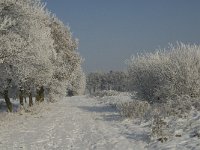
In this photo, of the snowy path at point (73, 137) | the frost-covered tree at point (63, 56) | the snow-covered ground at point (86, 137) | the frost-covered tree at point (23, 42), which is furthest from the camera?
the frost-covered tree at point (63, 56)

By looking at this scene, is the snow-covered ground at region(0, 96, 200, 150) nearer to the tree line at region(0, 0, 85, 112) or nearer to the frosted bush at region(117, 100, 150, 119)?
the frosted bush at region(117, 100, 150, 119)

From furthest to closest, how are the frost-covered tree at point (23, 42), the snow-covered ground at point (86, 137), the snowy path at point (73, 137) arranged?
the frost-covered tree at point (23, 42) → the snowy path at point (73, 137) → the snow-covered ground at point (86, 137)

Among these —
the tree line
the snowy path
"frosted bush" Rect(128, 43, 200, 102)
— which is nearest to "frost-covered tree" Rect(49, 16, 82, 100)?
the tree line

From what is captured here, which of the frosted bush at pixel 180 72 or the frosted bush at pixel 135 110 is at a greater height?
the frosted bush at pixel 180 72

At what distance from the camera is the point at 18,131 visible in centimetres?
1945

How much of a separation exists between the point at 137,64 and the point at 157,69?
5265 millimetres

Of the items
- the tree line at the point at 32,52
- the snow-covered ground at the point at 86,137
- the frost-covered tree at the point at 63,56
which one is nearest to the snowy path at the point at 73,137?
the snow-covered ground at the point at 86,137

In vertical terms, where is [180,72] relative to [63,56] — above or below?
below

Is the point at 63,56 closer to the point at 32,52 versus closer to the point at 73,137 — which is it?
the point at 32,52

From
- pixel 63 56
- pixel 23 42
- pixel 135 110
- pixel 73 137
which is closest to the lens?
pixel 73 137

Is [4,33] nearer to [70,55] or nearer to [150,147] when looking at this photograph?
[150,147]

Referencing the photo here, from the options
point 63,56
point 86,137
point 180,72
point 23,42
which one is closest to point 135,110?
point 180,72

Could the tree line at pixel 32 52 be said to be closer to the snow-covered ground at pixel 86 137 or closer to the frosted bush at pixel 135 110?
the snow-covered ground at pixel 86 137

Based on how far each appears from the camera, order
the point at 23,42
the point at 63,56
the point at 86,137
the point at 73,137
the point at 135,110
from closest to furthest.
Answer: the point at 86,137, the point at 73,137, the point at 135,110, the point at 23,42, the point at 63,56
